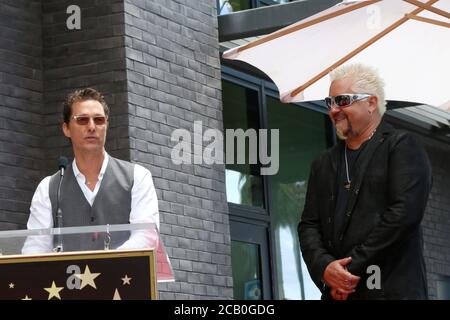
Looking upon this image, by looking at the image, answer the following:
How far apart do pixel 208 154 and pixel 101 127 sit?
4843 mm

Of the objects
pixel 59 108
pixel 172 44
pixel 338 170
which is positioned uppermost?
pixel 172 44

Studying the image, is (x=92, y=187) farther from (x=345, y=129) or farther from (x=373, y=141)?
(x=373, y=141)

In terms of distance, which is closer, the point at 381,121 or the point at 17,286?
the point at 17,286

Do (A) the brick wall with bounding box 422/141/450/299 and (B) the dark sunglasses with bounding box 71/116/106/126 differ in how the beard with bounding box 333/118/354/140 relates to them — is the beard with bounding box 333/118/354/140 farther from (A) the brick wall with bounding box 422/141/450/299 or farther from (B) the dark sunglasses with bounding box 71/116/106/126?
(A) the brick wall with bounding box 422/141/450/299

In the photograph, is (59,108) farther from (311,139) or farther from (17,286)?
(17,286)

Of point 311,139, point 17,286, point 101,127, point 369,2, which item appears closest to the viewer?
point 17,286

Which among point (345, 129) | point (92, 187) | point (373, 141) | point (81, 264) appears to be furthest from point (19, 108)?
point (81, 264)

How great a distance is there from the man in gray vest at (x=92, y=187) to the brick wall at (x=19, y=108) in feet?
11.9

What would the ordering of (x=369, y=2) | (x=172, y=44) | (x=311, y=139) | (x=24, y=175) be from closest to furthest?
(x=369, y=2)
(x=24, y=175)
(x=172, y=44)
(x=311, y=139)

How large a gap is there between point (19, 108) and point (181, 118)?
4.60 ft

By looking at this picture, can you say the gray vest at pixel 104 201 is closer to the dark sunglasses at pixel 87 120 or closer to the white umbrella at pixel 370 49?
the dark sunglasses at pixel 87 120

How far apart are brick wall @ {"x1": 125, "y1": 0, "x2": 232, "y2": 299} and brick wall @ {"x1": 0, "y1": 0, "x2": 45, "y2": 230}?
0.82 metres

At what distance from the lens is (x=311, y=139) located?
12945 millimetres
